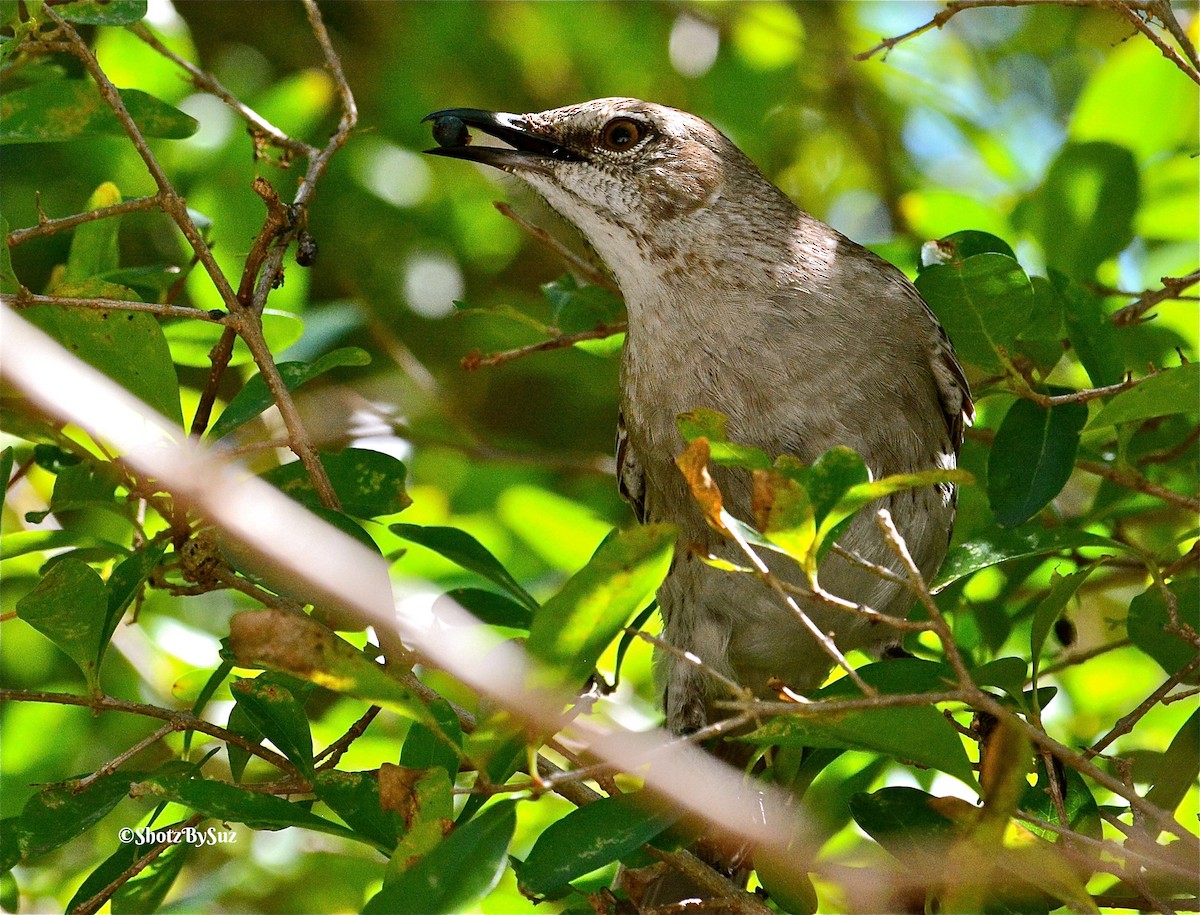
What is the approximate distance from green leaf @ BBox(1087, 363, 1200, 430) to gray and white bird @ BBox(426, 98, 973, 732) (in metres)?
0.89

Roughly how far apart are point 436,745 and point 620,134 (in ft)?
7.47

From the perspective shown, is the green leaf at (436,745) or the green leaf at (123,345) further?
the green leaf at (123,345)

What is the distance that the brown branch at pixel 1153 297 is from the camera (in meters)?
3.32

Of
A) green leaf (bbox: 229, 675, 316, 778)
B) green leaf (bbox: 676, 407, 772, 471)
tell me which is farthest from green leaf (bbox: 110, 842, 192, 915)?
green leaf (bbox: 676, 407, 772, 471)

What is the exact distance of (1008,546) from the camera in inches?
121

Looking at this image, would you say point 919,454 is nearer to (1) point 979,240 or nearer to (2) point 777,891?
(1) point 979,240

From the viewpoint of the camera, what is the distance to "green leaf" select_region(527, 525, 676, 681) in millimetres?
2049

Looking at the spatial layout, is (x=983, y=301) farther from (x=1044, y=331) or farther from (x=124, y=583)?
(x=124, y=583)

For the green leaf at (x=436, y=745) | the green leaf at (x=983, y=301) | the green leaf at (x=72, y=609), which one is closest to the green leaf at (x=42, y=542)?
the green leaf at (x=72, y=609)

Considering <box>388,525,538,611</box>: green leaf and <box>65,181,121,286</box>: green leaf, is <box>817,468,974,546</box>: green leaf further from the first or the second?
<box>65,181,121,286</box>: green leaf

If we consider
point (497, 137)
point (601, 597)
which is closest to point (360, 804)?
point (601, 597)

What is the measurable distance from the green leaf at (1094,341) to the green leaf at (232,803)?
226cm

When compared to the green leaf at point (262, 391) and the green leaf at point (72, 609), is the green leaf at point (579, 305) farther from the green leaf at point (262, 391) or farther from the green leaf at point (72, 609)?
the green leaf at point (72, 609)

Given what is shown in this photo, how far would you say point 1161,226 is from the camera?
452 centimetres
